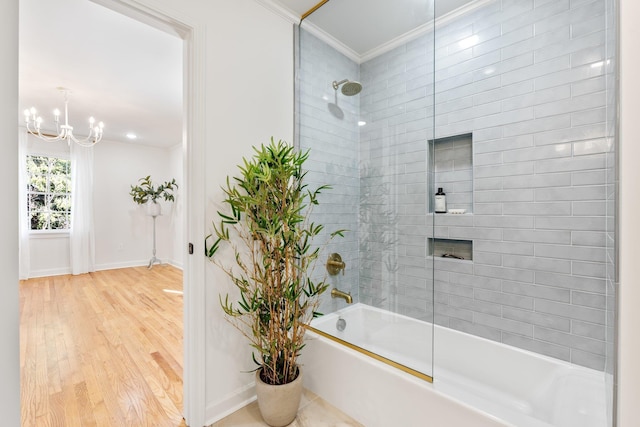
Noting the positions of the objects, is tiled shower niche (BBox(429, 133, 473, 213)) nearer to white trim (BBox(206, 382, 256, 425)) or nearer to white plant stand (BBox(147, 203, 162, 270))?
white trim (BBox(206, 382, 256, 425))

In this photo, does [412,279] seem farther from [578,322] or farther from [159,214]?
[159,214]

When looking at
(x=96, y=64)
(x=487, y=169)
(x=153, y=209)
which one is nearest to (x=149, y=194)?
(x=153, y=209)

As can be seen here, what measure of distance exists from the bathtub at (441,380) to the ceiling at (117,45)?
6.75 ft

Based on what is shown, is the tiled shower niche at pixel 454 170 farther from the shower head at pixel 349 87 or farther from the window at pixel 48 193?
the window at pixel 48 193

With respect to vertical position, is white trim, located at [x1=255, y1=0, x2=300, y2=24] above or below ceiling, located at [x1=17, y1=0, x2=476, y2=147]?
above

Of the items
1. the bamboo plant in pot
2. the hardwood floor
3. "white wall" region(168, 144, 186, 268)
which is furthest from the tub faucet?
"white wall" region(168, 144, 186, 268)

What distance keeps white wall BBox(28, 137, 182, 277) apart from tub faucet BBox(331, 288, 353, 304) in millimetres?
4556

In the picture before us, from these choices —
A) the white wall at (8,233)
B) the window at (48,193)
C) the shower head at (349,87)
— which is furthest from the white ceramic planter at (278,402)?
the window at (48,193)

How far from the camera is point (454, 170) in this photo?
214 cm

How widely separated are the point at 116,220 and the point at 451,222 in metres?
5.87

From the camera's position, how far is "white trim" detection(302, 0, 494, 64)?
2.00 metres

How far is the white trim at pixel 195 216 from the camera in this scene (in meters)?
1.61

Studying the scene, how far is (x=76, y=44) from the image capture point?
2330 millimetres
